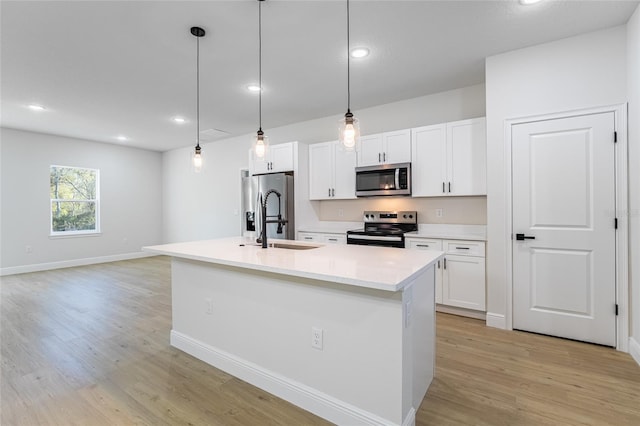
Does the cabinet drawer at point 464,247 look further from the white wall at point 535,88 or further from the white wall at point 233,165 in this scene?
the white wall at point 233,165

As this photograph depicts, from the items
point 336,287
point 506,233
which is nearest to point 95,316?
point 336,287

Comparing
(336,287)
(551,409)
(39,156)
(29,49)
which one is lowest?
(551,409)

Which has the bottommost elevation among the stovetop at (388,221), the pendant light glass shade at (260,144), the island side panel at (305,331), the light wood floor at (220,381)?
the light wood floor at (220,381)

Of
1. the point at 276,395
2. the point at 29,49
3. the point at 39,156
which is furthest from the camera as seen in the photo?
the point at 39,156

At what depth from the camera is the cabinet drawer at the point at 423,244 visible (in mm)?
3410

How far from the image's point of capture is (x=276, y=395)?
1.94 m

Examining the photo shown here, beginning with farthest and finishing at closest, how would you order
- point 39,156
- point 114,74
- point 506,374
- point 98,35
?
1. point 39,156
2. point 114,74
3. point 98,35
4. point 506,374

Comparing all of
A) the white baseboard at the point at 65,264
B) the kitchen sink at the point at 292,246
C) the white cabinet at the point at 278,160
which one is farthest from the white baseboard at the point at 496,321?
the white baseboard at the point at 65,264

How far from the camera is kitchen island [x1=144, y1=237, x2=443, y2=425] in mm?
1530

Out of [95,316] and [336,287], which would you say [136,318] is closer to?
[95,316]

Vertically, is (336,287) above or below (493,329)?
above

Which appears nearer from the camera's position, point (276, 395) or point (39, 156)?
point (276, 395)

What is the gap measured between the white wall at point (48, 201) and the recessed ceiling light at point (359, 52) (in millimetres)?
6389

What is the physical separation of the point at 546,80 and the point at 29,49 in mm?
4779
